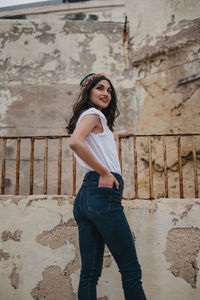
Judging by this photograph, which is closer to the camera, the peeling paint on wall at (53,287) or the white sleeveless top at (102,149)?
the white sleeveless top at (102,149)

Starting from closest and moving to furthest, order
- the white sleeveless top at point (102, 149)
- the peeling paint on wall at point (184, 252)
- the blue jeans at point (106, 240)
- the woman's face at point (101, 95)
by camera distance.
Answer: the blue jeans at point (106, 240) < the white sleeveless top at point (102, 149) < the woman's face at point (101, 95) < the peeling paint on wall at point (184, 252)

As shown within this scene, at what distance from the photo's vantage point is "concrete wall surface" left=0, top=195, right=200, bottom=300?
2230 mm

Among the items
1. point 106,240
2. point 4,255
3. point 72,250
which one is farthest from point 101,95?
point 4,255

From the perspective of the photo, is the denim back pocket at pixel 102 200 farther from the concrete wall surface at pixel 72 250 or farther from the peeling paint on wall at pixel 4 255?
the peeling paint on wall at pixel 4 255

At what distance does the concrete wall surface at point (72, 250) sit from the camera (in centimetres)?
223

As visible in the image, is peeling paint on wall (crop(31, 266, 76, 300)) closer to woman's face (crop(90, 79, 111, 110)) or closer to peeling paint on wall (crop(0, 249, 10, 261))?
peeling paint on wall (crop(0, 249, 10, 261))

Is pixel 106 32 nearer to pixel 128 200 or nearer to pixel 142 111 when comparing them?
pixel 142 111

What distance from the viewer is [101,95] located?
160cm

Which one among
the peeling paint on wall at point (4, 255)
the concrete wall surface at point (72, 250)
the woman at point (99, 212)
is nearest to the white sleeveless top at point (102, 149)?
the woman at point (99, 212)

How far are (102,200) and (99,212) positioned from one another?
0.05 m

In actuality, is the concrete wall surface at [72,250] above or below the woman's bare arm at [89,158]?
below

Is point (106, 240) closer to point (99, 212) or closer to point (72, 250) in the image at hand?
point (99, 212)

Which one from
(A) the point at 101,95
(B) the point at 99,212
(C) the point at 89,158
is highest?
(A) the point at 101,95

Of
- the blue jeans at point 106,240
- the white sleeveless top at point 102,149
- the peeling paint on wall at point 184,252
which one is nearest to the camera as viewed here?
the blue jeans at point 106,240
